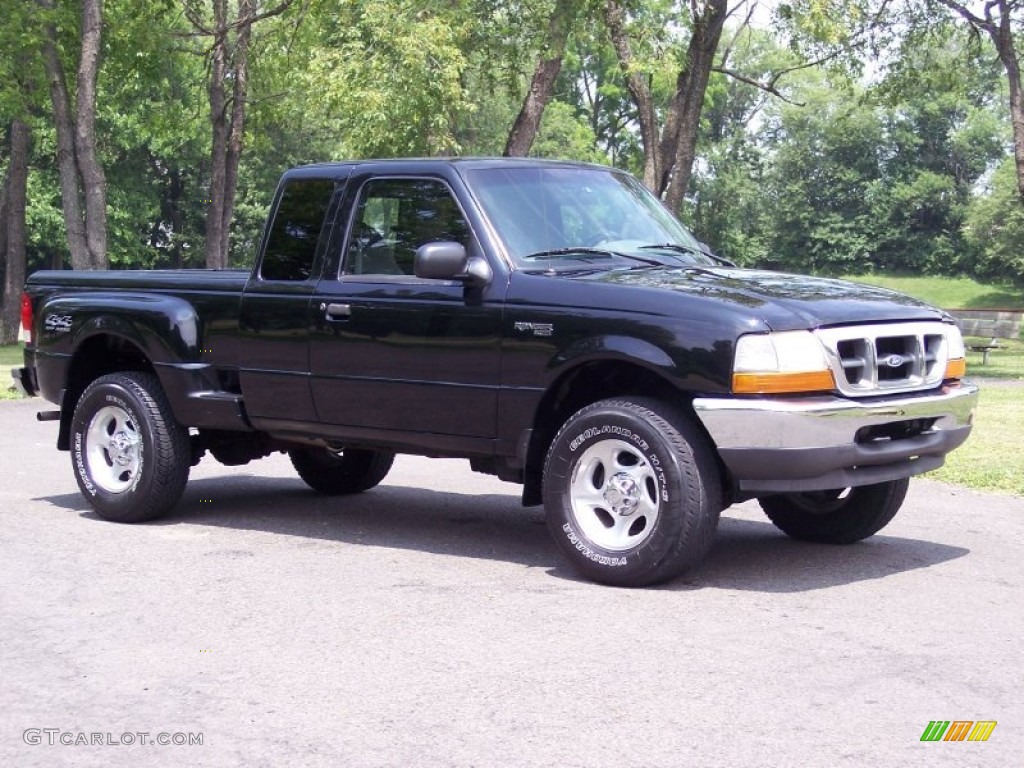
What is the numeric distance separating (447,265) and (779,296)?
158 cm

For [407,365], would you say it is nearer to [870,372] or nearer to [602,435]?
[602,435]

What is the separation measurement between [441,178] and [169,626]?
2839mm

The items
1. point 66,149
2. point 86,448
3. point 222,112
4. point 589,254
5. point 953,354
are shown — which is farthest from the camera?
point 222,112

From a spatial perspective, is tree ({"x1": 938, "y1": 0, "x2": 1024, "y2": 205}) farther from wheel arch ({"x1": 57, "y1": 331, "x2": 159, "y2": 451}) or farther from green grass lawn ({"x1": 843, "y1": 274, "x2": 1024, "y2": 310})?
green grass lawn ({"x1": 843, "y1": 274, "x2": 1024, "y2": 310})

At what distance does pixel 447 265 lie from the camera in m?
7.38

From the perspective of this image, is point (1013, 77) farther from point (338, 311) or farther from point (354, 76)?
point (338, 311)

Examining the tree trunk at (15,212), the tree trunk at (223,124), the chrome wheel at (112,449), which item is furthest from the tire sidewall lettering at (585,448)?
the tree trunk at (15,212)

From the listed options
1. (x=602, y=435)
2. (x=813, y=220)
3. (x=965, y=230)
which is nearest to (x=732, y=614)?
(x=602, y=435)

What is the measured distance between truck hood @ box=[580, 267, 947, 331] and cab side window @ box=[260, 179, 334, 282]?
1815 millimetres

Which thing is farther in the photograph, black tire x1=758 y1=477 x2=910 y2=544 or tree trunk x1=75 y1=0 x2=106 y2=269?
tree trunk x1=75 y1=0 x2=106 y2=269

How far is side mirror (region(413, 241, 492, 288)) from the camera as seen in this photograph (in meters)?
7.36

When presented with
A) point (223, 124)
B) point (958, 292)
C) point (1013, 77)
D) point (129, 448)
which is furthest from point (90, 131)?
point (958, 292)

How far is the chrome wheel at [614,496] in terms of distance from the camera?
276 inches

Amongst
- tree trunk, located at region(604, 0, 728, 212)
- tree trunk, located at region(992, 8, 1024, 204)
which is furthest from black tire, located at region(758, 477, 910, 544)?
tree trunk, located at region(992, 8, 1024, 204)
